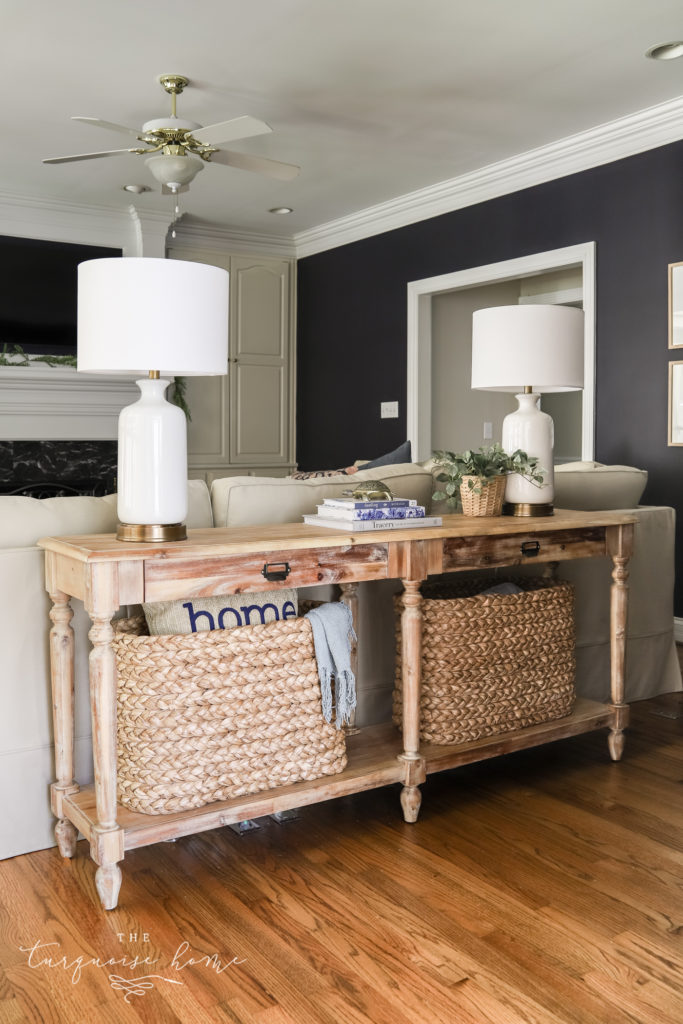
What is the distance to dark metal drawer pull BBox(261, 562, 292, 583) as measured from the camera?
6.52ft

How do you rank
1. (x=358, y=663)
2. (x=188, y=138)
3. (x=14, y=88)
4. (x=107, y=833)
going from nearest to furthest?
1. (x=107, y=833)
2. (x=358, y=663)
3. (x=188, y=138)
4. (x=14, y=88)

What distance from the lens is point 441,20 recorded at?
11.3ft

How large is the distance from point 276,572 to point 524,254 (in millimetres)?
3807

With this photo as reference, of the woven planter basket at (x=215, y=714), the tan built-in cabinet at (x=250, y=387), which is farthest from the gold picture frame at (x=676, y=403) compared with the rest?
the tan built-in cabinet at (x=250, y=387)

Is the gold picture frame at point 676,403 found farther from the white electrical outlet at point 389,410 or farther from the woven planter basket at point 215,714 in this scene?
the woven planter basket at point 215,714

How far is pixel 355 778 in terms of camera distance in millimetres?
2162

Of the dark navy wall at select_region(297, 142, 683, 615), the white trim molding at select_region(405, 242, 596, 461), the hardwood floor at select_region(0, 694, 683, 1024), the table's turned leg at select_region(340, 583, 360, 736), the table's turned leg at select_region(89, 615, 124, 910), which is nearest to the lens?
the hardwood floor at select_region(0, 694, 683, 1024)

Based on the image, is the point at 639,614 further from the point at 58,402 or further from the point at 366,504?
the point at 58,402

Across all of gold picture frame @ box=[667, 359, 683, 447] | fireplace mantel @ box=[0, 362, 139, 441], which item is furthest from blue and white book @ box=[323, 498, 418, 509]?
fireplace mantel @ box=[0, 362, 139, 441]

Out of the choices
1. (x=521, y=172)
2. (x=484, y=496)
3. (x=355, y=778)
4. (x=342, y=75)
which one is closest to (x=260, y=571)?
(x=355, y=778)

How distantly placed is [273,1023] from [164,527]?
995 millimetres

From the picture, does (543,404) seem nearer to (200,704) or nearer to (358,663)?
(358,663)

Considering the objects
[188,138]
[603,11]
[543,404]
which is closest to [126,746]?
[188,138]

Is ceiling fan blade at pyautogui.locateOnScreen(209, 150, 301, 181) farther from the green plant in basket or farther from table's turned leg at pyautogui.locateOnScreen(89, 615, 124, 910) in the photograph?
table's turned leg at pyautogui.locateOnScreen(89, 615, 124, 910)
